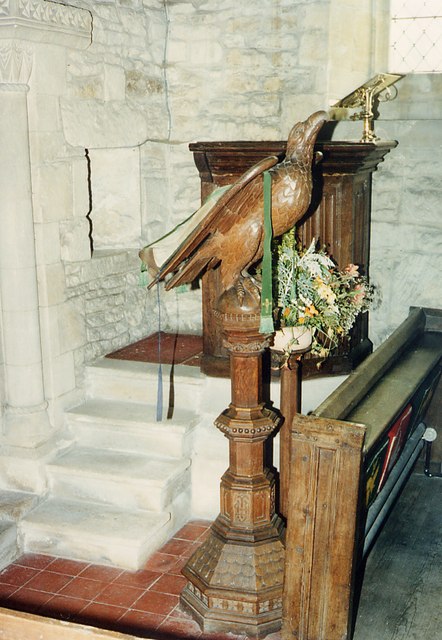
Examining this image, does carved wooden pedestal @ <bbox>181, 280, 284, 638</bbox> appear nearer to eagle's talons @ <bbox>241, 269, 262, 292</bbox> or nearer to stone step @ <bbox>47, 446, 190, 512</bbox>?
eagle's talons @ <bbox>241, 269, 262, 292</bbox>

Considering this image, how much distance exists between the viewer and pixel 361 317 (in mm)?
5090

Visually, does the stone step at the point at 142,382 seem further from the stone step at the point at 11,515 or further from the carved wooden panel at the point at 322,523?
the carved wooden panel at the point at 322,523

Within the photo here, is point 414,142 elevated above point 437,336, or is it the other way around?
point 414,142

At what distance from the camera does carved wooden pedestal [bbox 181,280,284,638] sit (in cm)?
339

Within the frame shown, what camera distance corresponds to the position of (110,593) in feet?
12.7

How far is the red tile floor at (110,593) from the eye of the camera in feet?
11.8

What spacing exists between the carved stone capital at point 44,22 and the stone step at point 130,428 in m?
2.24

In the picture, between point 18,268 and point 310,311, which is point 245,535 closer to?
point 310,311

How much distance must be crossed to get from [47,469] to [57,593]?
2.86 ft

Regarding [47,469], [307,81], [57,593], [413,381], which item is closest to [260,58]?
[307,81]

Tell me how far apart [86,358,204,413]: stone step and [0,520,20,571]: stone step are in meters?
1.07

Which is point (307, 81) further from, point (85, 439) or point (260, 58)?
point (85, 439)

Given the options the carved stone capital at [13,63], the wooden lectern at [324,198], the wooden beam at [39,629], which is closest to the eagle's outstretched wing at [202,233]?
the wooden lectern at [324,198]

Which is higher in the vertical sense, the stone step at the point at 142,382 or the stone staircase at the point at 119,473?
the stone step at the point at 142,382
